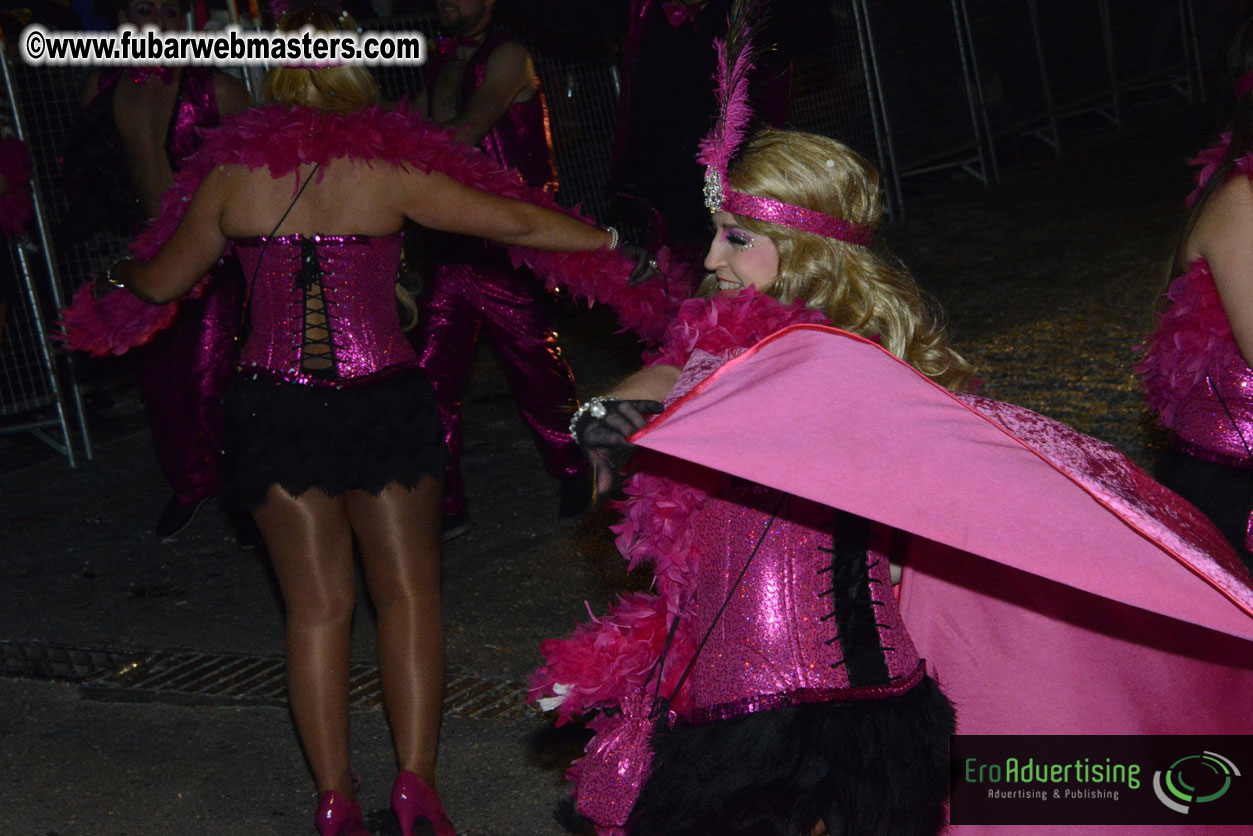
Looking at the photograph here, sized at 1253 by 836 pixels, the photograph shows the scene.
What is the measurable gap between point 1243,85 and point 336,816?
2.63m

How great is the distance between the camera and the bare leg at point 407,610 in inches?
130

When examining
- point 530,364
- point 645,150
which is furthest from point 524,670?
point 645,150

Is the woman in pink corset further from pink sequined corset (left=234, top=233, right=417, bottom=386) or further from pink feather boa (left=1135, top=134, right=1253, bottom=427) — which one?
pink sequined corset (left=234, top=233, right=417, bottom=386)

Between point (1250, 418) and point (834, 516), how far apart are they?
1301 mm

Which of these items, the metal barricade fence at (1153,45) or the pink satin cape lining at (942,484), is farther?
the metal barricade fence at (1153,45)

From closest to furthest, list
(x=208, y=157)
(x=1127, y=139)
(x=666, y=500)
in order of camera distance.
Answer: (x=666, y=500)
(x=208, y=157)
(x=1127, y=139)

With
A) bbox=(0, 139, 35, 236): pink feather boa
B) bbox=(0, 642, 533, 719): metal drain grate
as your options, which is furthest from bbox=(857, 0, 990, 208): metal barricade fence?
bbox=(0, 642, 533, 719): metal drain grate

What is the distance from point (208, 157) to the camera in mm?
3236

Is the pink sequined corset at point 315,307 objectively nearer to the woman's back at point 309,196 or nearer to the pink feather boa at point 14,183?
the woman's back at point 309,196

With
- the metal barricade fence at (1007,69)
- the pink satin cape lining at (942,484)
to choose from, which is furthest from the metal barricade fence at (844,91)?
the pink satin cape lining at (942,484)

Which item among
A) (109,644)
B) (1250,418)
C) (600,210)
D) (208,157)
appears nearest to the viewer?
(1250,418)

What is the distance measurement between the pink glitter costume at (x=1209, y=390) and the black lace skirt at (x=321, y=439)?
5.75 ft

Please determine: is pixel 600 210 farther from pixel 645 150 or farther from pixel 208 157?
pixel 208 157

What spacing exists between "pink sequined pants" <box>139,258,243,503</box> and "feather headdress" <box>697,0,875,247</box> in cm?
321
